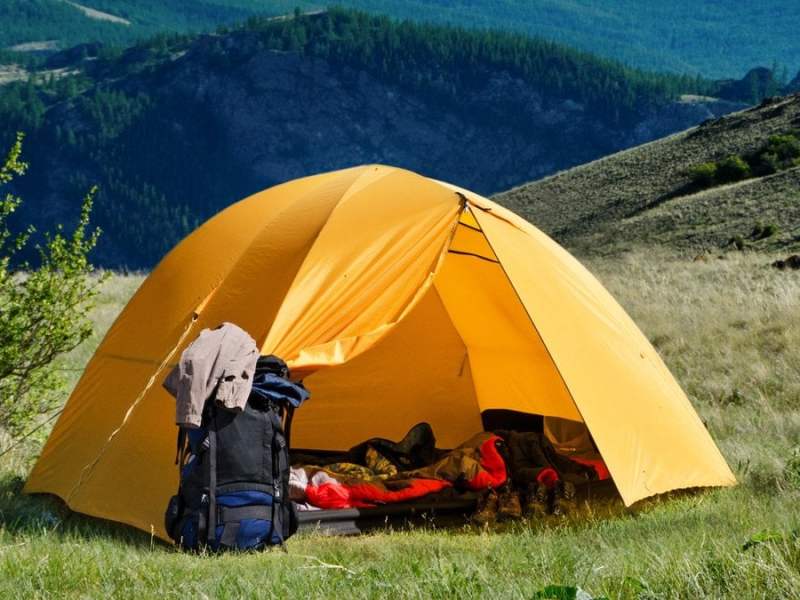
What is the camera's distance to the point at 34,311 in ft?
25.0

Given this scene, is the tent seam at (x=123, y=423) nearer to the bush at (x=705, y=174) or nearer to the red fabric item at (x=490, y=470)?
the red fabric item at (x=490, y=470)

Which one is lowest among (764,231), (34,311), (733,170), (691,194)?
(691,194)

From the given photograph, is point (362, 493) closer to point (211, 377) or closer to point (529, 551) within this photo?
point (211, 377)

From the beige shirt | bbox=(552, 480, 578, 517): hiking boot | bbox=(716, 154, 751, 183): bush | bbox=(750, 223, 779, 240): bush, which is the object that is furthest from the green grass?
bbox=(716, 154, 751, 183): bush

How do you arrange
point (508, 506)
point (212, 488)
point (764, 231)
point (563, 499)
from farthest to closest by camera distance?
1. point (764, 231)
2. point (563, 499)
3. point (508, 506)
4. point (212, 488)

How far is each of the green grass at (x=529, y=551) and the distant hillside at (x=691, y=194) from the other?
19.3m

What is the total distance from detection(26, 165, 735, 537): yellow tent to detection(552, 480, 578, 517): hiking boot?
58cm

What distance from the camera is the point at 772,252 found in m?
26.5

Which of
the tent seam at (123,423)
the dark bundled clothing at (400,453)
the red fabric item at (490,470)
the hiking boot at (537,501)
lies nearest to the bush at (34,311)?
the tent seam at (123,423)

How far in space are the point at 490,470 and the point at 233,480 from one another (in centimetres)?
242

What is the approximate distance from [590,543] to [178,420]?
2.22 metres

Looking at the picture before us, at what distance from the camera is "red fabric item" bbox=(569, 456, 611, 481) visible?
7.57 metres

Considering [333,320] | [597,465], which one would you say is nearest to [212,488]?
[333,320]

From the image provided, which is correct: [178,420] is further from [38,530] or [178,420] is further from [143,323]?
[143,323]
